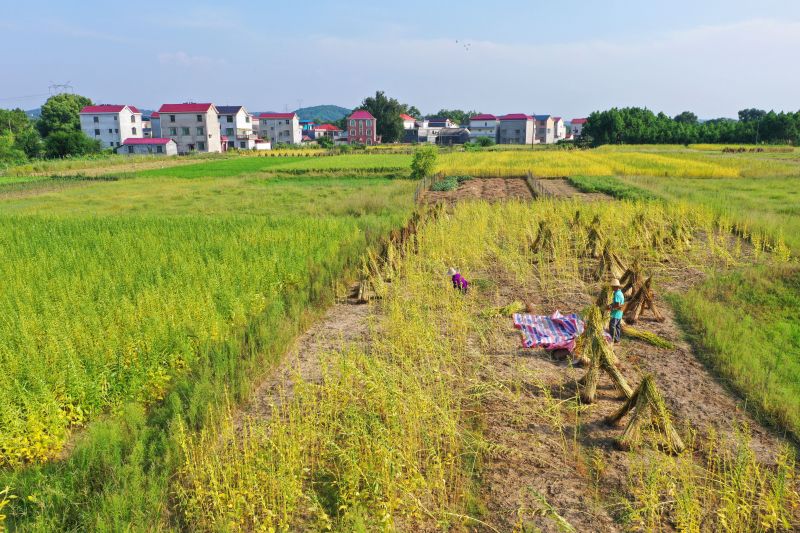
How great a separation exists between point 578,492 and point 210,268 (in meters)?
7.61

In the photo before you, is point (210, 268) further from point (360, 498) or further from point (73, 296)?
point (360, 498)

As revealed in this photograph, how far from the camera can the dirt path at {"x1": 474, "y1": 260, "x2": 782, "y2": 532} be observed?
4.35 meters

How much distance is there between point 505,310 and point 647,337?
2139 mm

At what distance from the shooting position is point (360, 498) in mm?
4211

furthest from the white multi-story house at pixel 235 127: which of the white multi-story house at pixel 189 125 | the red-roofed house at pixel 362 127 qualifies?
the red-roofed house at pixel 362 127

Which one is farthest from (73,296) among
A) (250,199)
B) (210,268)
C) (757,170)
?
(757,170)

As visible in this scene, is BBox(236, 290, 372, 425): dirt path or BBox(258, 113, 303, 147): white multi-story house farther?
BBox(258, 113, 303, 147): white multi-story house

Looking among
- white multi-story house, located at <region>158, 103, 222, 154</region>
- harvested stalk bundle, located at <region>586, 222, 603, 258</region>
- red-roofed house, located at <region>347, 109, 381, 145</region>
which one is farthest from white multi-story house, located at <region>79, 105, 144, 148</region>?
harvested stalk bundle, located at <region>586, 222, 603, 258</region>

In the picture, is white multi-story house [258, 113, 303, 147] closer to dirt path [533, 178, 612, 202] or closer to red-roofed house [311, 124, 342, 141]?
red-roofed house [311, 124, 342, 141]

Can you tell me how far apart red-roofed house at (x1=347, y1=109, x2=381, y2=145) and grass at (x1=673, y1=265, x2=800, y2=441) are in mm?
90901

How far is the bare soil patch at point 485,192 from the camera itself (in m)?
23.8

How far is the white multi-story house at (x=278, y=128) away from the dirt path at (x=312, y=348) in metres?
92.3

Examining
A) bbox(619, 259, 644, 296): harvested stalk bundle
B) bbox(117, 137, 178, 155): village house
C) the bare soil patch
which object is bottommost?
bbox(619, 259, 644, 296): harvested stalk bundle

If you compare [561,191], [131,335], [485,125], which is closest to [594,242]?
[131,335]
